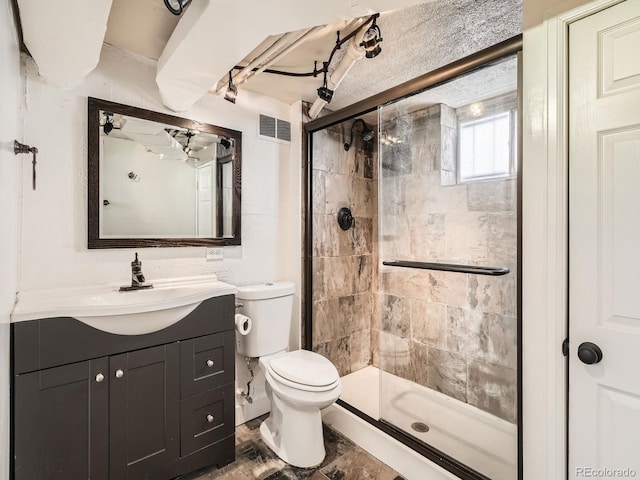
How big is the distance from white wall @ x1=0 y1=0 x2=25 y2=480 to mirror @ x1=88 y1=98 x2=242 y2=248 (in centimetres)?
34

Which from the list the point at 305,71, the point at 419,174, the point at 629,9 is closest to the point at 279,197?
the point at 305,71

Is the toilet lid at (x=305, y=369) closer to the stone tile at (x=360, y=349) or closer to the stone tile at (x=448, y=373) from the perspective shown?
the stone tile at (x=360, y=349)

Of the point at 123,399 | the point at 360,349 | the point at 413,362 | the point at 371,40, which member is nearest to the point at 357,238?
the point at 360,349

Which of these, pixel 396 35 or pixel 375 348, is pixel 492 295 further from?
pixel 396 35

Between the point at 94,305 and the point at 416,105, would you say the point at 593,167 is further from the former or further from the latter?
the point at 94,305

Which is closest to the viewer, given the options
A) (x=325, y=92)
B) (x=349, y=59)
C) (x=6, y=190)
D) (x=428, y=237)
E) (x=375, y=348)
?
(x=6, y=190)

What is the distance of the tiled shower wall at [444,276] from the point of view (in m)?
2.03

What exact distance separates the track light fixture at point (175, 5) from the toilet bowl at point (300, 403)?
165cm

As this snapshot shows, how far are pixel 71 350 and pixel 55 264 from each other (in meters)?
0.49

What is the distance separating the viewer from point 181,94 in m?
1.70

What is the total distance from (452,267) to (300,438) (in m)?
1.26

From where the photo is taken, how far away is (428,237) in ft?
7.88

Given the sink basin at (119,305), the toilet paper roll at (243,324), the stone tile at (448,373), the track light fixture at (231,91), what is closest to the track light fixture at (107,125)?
the track light fixture at (231,91)

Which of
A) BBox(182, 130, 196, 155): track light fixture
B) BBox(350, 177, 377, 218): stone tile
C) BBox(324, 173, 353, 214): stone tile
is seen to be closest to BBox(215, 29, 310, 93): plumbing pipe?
BBox(182, 130, 196, 155): track light fixture
